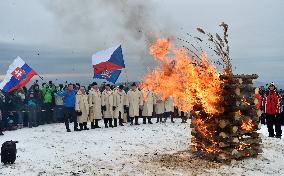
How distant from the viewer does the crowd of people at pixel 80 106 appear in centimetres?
2067

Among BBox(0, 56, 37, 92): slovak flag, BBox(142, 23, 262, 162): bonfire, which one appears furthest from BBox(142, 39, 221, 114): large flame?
BBox(0, 56, 37, 92): slovak flag

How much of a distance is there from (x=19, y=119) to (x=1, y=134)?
341cm

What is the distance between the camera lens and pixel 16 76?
2117 centimetres

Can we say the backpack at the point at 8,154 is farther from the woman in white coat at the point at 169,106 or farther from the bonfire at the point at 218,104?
the woman in white coat at the point at 169,106

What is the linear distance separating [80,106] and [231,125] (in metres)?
10.0

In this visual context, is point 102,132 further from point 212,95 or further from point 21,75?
point 212,95

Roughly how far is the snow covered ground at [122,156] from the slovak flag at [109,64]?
5017 millimetres

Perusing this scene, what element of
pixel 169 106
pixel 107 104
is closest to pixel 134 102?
pixel 107 104

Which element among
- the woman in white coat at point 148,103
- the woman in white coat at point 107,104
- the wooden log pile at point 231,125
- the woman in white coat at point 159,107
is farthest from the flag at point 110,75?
the wooden log pile at point 231,125

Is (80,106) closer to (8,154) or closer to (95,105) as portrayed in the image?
(95,105)

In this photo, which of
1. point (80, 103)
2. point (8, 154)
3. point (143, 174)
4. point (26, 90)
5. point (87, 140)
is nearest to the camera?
point (143, 174)

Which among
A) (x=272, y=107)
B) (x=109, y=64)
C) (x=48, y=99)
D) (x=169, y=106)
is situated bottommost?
(x=272, y=107)

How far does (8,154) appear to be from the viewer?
12242 mm


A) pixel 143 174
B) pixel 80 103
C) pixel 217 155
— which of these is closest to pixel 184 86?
pixel 217 155
